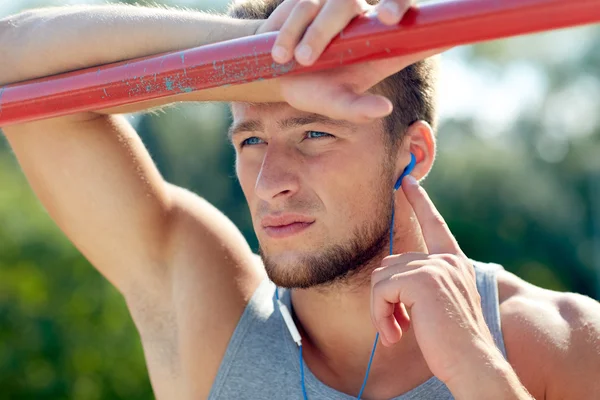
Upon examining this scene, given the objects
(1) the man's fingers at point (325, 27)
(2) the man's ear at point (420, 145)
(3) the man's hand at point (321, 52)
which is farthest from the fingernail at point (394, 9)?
(2) the man's ear at point (420, 145)

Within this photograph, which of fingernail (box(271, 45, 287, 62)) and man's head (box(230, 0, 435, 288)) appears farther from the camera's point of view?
man's head (box(230, 0, 435, 288))

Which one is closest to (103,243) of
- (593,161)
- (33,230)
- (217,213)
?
(217,213)

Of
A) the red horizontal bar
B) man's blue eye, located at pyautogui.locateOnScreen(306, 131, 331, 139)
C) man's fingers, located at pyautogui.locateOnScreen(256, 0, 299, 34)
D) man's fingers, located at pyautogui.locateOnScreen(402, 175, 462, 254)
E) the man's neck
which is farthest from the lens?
the man's neck

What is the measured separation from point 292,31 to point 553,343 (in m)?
1.28

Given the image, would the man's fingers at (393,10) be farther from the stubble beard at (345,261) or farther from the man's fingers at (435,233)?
the stubble beard at (345,261)

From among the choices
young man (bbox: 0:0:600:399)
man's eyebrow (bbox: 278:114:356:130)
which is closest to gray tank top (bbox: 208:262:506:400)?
young man (bbox: 0:0:600:399)

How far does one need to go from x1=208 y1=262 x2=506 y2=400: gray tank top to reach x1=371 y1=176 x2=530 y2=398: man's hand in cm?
40

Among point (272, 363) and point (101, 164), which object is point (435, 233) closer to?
point (272, 363)

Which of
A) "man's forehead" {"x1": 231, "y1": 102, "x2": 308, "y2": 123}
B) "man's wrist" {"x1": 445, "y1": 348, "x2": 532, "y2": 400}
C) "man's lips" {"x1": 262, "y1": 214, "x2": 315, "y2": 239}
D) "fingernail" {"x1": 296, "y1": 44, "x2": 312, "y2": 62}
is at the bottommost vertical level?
"man's wrist" {"x1": 445, "y1": 348, "x2": 532, "y2": 400}

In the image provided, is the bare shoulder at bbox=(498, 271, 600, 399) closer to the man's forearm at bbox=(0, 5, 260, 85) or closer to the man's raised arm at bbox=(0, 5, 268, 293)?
the man's raised arm at bbox=(0, 5, 268, 293)

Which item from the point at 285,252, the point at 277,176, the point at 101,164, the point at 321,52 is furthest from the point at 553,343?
the point at 101,164

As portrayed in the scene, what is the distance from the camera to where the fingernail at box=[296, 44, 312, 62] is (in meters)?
1.67

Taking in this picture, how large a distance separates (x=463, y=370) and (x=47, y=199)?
1420mm

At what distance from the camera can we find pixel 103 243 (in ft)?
8.93
